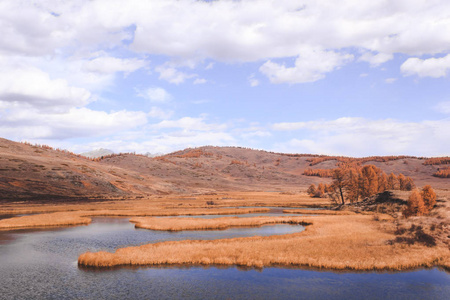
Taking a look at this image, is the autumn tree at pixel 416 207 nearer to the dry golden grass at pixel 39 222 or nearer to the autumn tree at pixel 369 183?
the autumn tree at pixel 369 183

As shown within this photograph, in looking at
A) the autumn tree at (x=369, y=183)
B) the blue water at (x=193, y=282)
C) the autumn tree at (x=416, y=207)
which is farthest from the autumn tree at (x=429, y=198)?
the blue water at (x=193, y=282)

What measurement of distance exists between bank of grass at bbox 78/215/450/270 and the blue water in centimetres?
146

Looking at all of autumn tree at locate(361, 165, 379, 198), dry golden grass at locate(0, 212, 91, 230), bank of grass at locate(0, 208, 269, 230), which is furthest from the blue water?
autumn tree at locate(361, 165, 379, 198)

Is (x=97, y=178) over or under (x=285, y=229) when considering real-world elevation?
over

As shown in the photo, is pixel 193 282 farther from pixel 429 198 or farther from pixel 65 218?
pixel 429 198

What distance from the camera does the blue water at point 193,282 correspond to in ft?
81.8

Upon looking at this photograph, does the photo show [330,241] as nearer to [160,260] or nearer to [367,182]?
[160,260]

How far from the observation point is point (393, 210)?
73.6m

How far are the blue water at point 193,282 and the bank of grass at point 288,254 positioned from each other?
1465mm

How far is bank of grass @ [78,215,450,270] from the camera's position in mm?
32219

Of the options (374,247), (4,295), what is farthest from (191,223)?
(4,295)

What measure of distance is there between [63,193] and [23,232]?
2618 inches

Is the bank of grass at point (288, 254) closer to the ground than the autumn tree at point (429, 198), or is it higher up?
closer to the ground

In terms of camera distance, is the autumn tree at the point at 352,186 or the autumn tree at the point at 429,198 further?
the autumn tree at the point at 352,186
